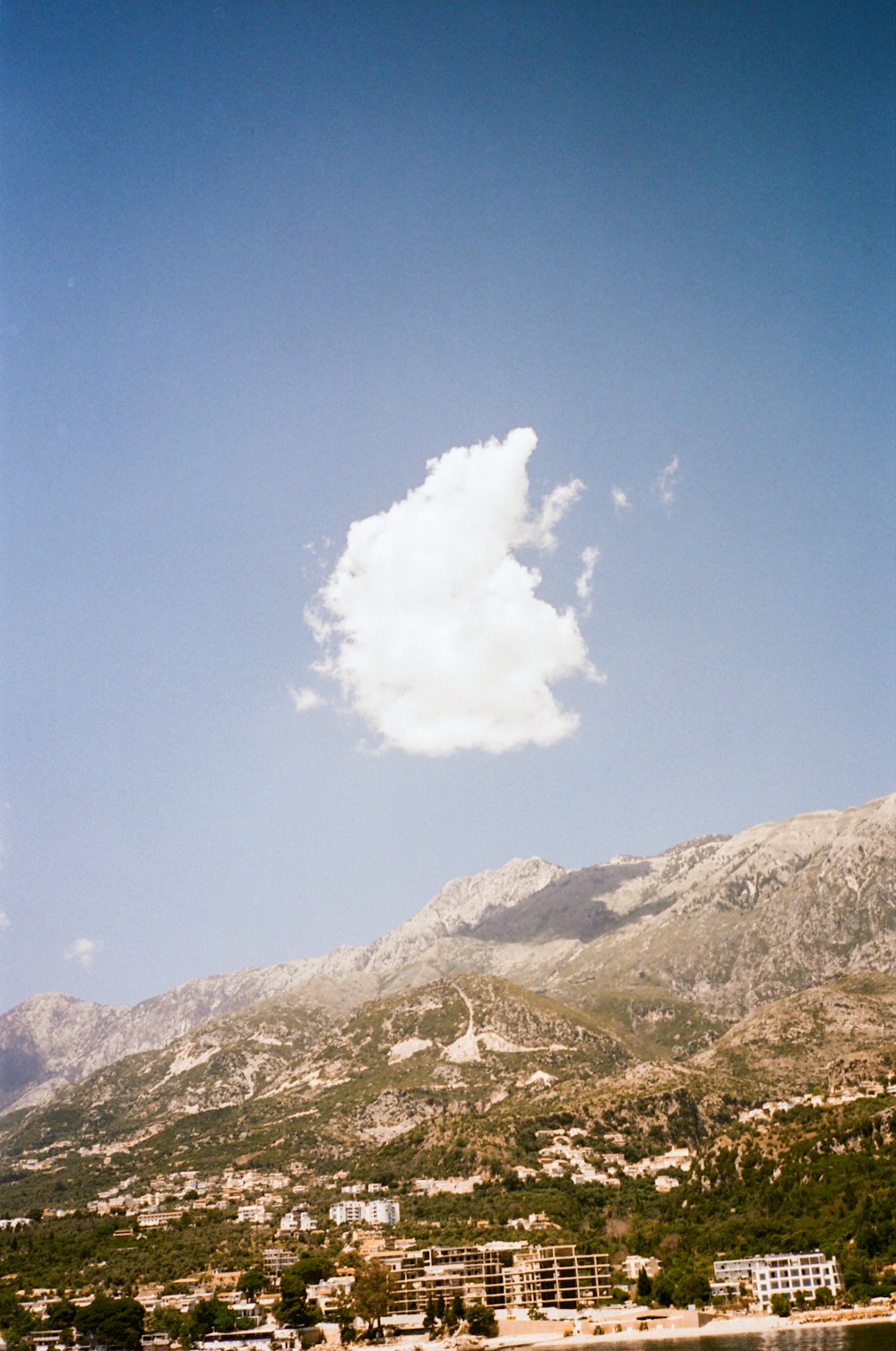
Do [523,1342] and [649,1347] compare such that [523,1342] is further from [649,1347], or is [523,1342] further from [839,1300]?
[839,1300]

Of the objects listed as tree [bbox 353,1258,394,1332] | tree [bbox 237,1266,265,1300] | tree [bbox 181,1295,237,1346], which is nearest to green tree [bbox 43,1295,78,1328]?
tree [bbox 181,1295,237,1346]

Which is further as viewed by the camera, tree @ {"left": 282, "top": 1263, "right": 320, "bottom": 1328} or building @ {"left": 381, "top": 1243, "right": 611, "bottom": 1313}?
building @ {"left": 381, "top": 1243, "right": 611, "bottom": 1313}

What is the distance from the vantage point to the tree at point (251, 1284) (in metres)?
101

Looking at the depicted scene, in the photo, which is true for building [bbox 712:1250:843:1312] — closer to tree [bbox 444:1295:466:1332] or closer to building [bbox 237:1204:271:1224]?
tree [bbox 444:1295:466:1332]

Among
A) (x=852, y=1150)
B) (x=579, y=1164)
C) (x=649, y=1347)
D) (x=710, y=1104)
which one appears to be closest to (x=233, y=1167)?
(x=579, y=1164)

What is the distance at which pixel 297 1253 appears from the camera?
391 feet

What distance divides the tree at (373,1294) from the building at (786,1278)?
102ft

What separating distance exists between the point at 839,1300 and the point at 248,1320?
5257cm

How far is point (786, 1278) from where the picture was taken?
90750 millimetres

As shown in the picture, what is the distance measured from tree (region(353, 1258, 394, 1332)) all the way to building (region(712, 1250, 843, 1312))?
31.1 m

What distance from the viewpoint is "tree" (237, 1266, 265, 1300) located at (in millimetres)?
101375

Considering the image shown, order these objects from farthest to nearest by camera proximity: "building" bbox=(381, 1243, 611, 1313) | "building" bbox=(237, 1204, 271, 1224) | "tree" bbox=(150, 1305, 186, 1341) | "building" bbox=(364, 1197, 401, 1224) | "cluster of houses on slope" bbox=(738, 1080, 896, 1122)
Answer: "building" bbox=(364, 1197, 401, 1224) < "building" bbox=(237, 1204, 271, 1224) < "cluster of houses on slope" bbox=(738, 1080, 896, 1122) < "building" bbox=(381, 1243, 611, 1313) < "tree" bbox=(150, 1305, 186, 1341)

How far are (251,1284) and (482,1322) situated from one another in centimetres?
2639

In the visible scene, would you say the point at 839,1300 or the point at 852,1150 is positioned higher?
the point at 852,1150
